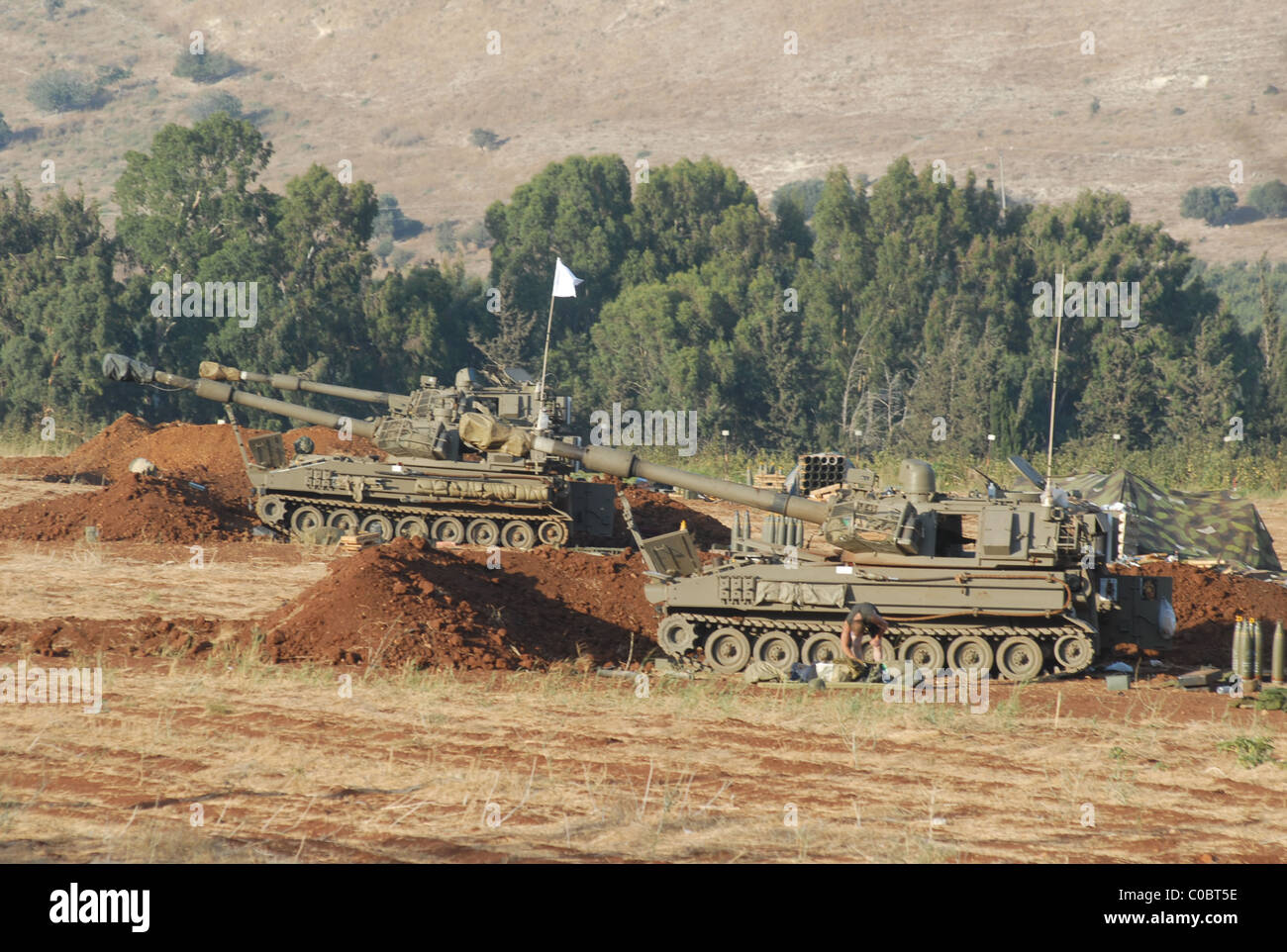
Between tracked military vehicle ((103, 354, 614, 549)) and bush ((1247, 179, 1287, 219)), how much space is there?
77092 mm

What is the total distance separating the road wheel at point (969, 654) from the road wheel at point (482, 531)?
10.6 metres

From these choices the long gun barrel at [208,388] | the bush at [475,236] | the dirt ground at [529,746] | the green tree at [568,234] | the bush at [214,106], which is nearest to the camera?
the dirt ground at [529,746]

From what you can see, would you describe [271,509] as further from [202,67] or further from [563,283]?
[202,67]

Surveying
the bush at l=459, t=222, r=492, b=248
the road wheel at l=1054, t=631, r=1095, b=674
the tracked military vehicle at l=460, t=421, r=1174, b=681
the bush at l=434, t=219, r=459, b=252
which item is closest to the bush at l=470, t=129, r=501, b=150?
the bush at l=434, t=219, r=459, b=252

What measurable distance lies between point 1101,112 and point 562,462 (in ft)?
272

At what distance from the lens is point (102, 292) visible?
40.1 metres

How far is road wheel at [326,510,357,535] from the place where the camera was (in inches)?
969

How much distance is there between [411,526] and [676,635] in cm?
975

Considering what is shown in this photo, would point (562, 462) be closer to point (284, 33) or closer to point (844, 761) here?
point (844, 761)

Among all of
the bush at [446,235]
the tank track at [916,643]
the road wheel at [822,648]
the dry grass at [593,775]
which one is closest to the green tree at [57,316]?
the dry grass at [593,775]

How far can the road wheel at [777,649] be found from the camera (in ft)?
51.8

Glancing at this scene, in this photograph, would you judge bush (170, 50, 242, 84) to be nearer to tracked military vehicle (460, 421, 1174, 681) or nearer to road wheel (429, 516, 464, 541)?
road wheel (429, 516, 464, 541)

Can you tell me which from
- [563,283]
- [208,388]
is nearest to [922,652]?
[563,283]

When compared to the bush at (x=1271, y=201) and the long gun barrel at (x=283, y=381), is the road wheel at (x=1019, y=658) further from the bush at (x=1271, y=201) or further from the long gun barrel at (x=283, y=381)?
the bush at (x=1271, y=201)
